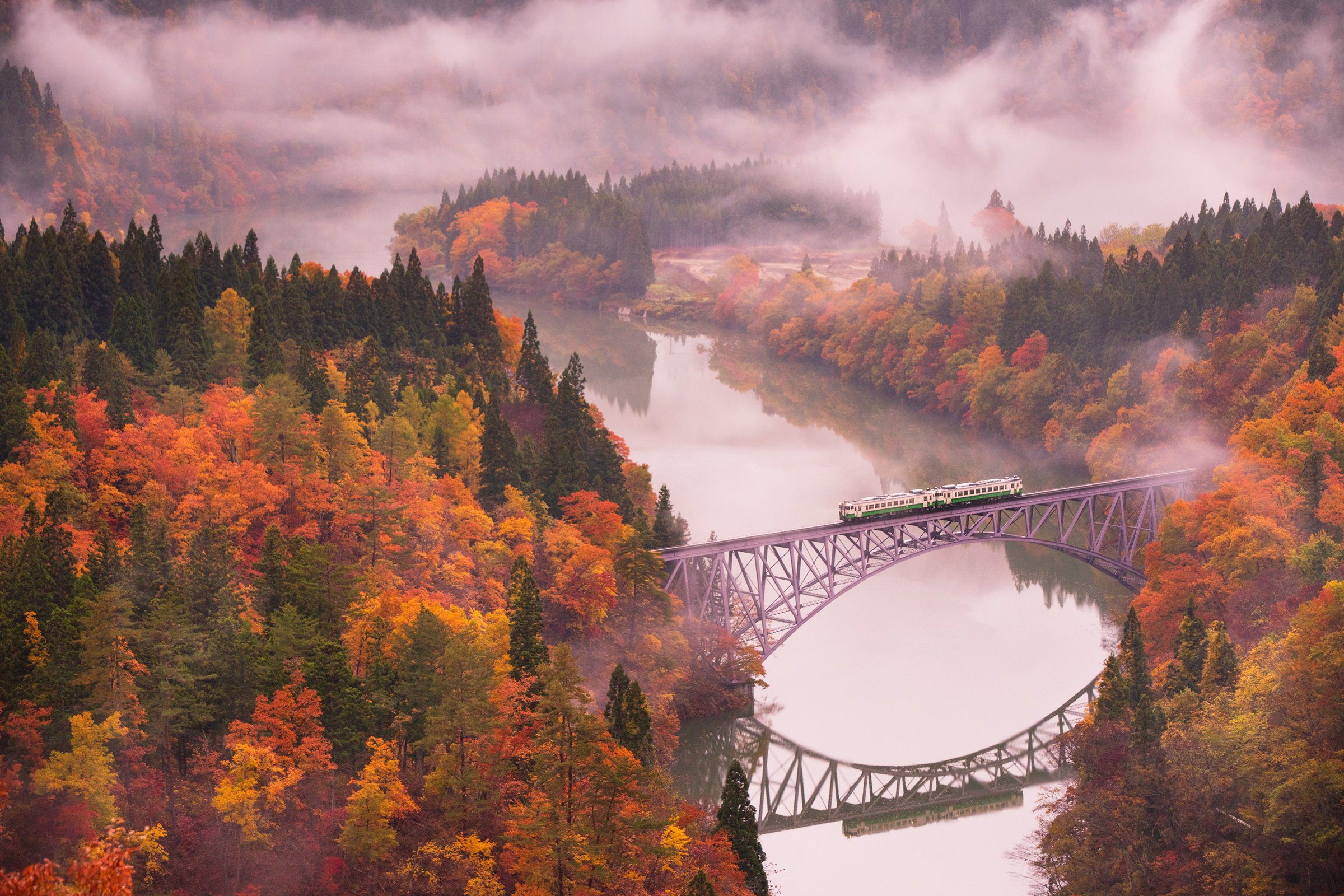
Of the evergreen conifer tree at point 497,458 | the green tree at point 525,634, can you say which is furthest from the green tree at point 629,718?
the evergreen conifer tree at point 497,458

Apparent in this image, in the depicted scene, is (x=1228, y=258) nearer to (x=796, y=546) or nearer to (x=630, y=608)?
(x=796, y=546)

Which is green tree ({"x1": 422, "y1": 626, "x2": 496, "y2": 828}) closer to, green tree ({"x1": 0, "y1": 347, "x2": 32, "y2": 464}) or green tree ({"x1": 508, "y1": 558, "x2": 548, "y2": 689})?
green tree ({"x1": 508, "y1": 558, "x2": 548, "y2": 689})

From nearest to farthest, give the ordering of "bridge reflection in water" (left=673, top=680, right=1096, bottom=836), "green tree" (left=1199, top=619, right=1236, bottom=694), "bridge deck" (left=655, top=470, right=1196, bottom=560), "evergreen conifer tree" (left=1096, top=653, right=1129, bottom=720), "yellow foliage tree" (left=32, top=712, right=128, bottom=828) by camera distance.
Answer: "yellow foliage tree" (left=32, top=712, right=128, bottom=828), "evergreen conifer tree" (left=1096, top=653, right=1129, bottom=720), "green tree" (left=1199, top=619, right=1236, bottom=694), "bridge reflection in water" (left=673, top=680, right=1096, bottom=836), "bridge deck" (left=655, top=470, right=1196, bottom=560)

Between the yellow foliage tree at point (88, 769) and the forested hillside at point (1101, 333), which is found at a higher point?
the forested hillside at point (1101, 333)

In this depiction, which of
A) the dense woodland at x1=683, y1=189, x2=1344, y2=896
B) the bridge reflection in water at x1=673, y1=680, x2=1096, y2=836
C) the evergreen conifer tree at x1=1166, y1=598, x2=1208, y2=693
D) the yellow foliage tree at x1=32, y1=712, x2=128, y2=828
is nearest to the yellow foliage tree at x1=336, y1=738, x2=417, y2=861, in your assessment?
the yellow foliage tree at x1=32, y1=712, x2=128, y2=828

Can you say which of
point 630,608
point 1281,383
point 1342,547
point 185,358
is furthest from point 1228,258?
point 185,358

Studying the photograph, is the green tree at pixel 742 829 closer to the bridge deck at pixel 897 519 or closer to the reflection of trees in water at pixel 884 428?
the bridge deck at pixel 897 519

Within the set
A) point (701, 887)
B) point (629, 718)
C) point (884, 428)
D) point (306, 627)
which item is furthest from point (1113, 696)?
point (884, 428)
